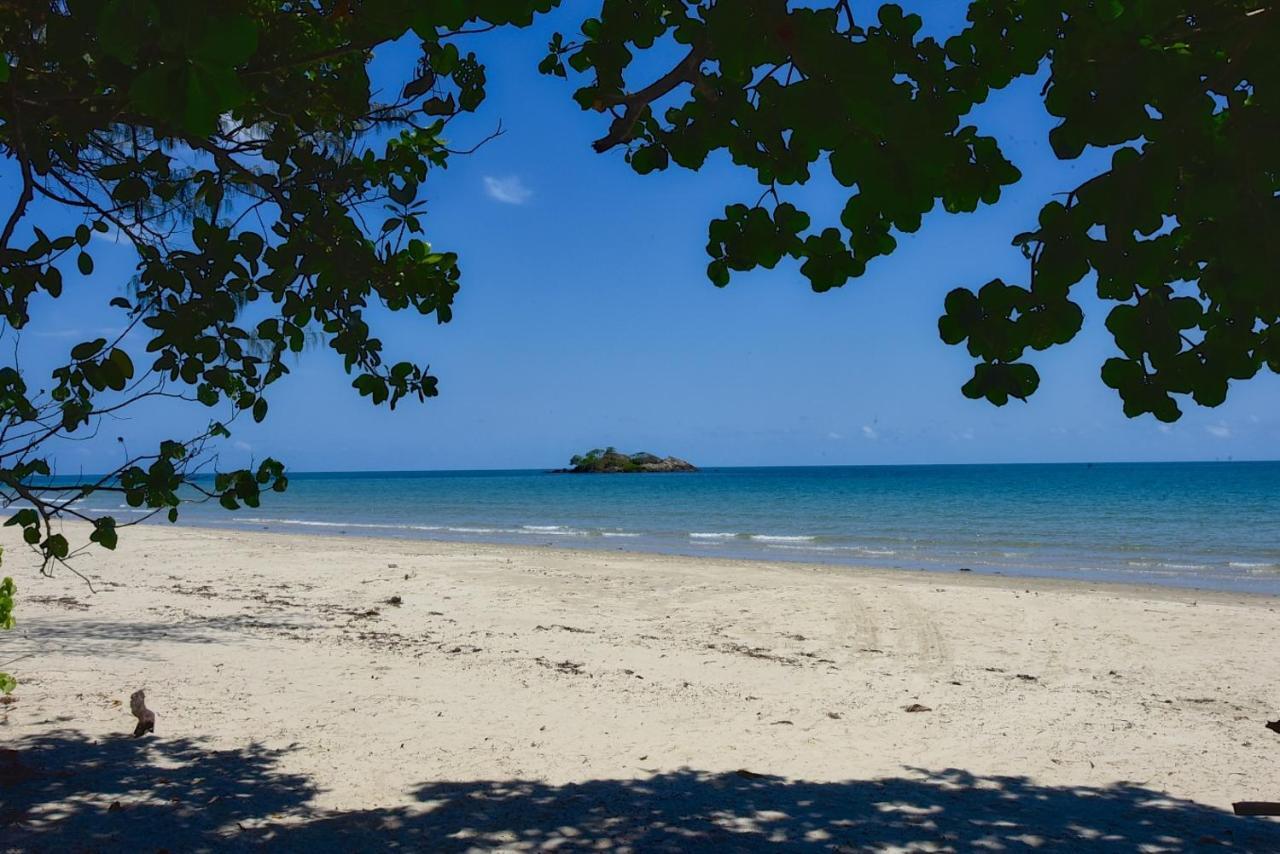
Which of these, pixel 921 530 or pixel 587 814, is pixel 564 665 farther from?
pixel 921 530

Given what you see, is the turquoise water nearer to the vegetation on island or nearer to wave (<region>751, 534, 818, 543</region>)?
wave (<region>751, 534, 818, 543</region>)

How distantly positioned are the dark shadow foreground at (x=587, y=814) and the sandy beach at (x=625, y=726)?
0.02m

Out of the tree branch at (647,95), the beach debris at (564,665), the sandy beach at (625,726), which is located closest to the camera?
the tree branch at (647,95)

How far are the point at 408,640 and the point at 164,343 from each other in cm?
533

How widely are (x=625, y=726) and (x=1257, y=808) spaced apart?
3.55 meters

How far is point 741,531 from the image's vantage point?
32.5m

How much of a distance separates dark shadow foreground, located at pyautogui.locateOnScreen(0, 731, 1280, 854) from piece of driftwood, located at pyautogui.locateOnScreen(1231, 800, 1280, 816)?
0.23 ft

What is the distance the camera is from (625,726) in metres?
6.13

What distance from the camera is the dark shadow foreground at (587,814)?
4156 millimetres

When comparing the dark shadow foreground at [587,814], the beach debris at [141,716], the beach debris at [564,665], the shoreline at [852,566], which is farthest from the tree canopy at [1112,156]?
the shoreline at [852,566]

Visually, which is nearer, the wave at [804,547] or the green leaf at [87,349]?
the green leaf at [87,349]

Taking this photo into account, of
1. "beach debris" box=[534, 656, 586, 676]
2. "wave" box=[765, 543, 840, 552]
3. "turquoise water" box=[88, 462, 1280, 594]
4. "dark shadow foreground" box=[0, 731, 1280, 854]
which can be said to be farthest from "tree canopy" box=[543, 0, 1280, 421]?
"wave" box=[765, 543, 840, 552]

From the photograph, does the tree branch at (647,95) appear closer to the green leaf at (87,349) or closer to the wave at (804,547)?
the green leaf at (87,349)

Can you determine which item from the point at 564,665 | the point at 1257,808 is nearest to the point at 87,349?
the point at 564,665
